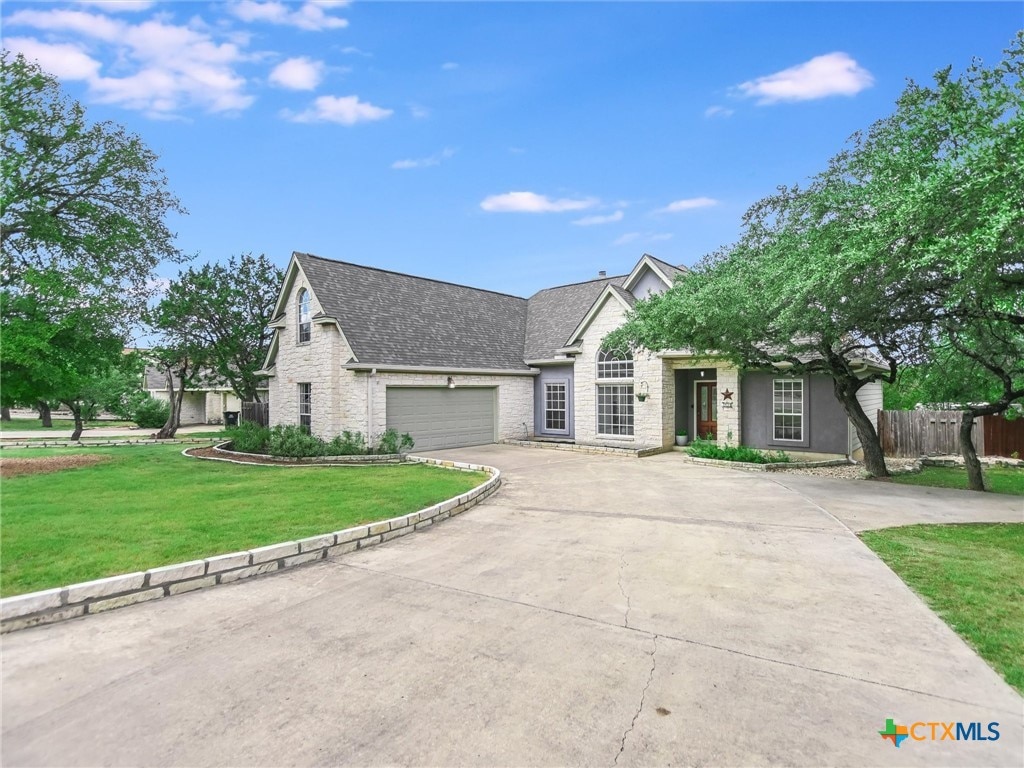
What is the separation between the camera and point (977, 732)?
3.02 m

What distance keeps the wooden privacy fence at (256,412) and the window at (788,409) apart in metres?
19.9

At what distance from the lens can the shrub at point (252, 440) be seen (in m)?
16.1

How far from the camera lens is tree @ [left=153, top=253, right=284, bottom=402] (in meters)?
23.1

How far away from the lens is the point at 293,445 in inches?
594

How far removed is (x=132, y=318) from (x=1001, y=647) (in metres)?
21.9

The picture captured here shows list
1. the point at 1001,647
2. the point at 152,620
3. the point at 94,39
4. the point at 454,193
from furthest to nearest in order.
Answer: the point at 454,193
the point at 94,39
the point at 152,620
the point at 1001,647

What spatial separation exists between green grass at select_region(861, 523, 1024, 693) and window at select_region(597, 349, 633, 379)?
11.3 metres

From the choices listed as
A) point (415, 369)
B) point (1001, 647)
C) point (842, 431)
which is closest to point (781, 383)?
point (842, 431)

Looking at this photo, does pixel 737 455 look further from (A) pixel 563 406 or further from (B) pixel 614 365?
(A) pixel 563 406

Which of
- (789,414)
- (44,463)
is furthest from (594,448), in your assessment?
(44,463)

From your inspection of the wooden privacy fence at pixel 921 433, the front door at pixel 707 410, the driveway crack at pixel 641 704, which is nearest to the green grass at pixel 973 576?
the driveway crack at pixel 641 704

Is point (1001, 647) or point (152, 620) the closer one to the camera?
point (1001, 647)

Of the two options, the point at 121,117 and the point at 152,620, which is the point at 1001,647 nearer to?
the point at 152,620

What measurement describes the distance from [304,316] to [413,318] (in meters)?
3.82
